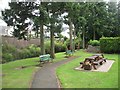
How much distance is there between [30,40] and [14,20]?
7.63 m

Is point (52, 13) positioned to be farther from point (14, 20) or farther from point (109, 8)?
point (109, 8)

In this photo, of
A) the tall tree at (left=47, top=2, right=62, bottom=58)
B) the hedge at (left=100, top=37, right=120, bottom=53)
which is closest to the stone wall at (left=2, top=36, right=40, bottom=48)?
the tall tree at (left=47, top=2, right=62, bottom=58)

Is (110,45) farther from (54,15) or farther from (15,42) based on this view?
(15,42)

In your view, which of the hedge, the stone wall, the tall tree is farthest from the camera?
the hedge

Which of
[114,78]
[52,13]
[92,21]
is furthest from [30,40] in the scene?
[114,78]

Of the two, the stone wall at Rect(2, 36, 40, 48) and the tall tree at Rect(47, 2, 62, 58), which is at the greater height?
the tall tree at Rect(47, 2, 62, 58)

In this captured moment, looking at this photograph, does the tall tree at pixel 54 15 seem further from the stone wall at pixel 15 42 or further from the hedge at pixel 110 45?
the hedge at pixel 110 45

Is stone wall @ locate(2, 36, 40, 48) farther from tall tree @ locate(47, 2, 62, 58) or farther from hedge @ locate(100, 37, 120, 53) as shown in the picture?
hedge @ locate(100, 37, 120, 53)

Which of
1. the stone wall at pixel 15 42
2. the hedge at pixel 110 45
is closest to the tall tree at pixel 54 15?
the stone wall at pixel 15 42

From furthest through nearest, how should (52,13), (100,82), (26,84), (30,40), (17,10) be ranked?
(30,40) < (52,13) < (17,10) < (100,82) < (26,84)

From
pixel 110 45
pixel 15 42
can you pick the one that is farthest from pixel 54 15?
pixel 110 45

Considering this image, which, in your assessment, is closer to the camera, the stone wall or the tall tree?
the tall tree

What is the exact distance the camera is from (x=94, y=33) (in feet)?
99.2

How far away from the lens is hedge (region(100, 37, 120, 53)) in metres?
23.1
